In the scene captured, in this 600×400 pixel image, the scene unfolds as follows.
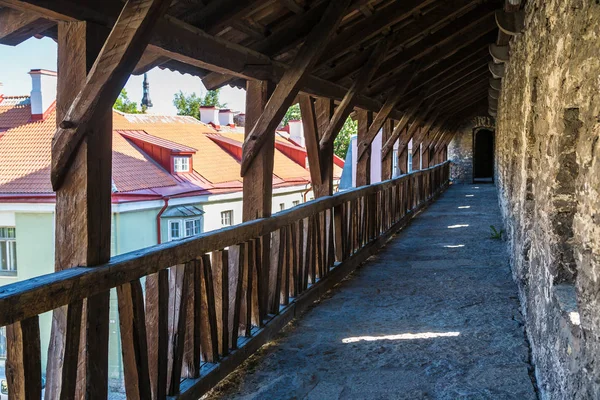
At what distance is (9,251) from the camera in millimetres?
11219

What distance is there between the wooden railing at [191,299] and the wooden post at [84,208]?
10 centimetres

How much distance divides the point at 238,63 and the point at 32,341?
7.34 ft

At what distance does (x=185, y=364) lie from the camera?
9.91 feet

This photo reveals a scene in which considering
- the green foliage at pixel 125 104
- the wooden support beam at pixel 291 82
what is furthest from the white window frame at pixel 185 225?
the green foliage at pixel 125 104

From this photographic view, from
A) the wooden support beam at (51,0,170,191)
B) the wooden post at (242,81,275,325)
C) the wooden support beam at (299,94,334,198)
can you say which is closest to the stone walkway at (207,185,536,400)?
the wooden post at (242,81,275,325)

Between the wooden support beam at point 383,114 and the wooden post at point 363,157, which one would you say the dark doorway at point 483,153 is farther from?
the wooden post at point 363,157

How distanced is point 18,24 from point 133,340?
1.35m

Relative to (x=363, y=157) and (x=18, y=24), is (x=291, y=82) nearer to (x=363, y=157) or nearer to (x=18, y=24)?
(x=18, y=24)

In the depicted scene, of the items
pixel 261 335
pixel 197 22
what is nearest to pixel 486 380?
pixel 261 335

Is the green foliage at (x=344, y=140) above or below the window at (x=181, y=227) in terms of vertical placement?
above

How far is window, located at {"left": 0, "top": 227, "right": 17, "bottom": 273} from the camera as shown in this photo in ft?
36.7

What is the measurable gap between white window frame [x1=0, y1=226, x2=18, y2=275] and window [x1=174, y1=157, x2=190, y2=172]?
361 centimetres

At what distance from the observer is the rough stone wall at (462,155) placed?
21417 millimetres

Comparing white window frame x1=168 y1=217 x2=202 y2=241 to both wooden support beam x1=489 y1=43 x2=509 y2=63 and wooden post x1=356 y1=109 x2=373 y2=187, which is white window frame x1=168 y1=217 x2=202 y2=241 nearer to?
wooden post x1=356 y1=109 x2=373 y2=187
